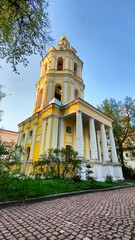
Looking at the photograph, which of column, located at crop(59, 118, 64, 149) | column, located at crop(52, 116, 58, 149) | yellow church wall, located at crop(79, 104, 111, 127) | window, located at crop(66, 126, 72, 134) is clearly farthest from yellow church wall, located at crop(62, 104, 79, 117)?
window, located at crop(66, 126, 72, 134)

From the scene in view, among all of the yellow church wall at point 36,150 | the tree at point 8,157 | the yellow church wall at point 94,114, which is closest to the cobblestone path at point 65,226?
the tree at point 8,157

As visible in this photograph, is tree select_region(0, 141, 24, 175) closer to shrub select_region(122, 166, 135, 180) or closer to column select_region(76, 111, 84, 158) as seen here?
column select_region(76, 111, 84, 158)

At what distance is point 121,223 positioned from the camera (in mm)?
2965

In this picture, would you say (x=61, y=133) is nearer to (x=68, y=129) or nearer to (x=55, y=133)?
(x=55, y=133)

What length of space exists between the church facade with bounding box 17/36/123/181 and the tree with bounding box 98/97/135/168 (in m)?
3.69

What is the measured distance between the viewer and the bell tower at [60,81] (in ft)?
64.5

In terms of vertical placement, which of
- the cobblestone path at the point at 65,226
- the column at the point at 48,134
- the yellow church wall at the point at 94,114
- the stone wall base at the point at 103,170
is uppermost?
the yellow church wall at the point at 94,114

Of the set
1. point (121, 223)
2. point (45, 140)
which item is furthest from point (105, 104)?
point (121, 223)

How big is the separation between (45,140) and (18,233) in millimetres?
12846

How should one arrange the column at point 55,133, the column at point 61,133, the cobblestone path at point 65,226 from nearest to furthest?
the cobblestone path at point 65,226, the column at point 55,133, the column at point 61,133

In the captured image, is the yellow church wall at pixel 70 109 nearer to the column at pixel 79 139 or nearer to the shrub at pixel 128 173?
the column at pixel 79 139

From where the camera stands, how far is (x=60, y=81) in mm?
20578

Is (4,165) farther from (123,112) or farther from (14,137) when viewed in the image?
(14,137)

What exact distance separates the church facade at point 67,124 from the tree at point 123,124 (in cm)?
369
